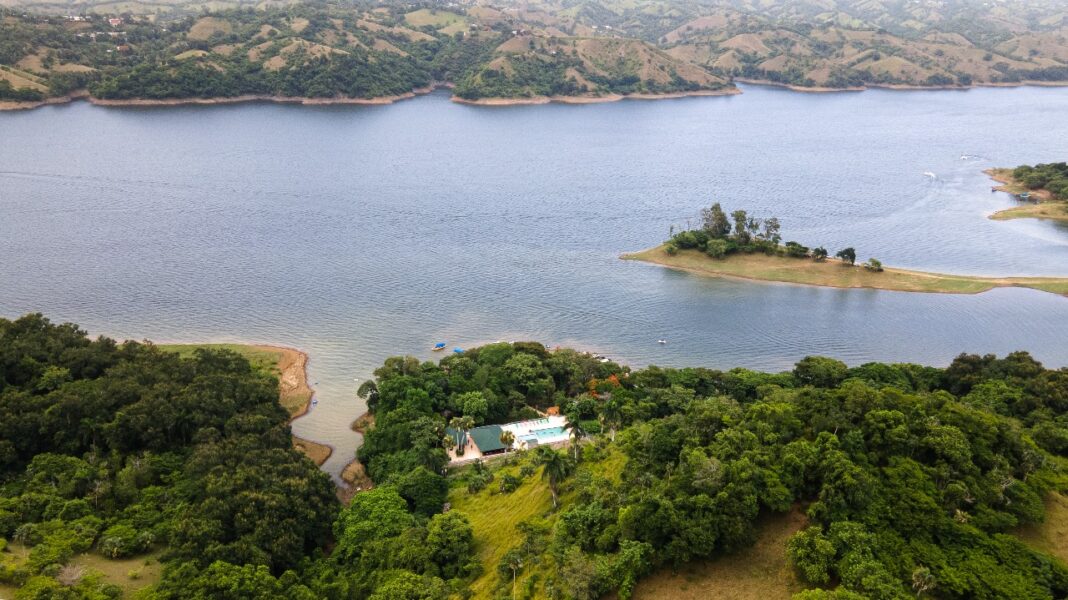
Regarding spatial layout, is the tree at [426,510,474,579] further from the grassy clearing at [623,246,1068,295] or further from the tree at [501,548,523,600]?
the grassy clearing at [623,246,1068,295]

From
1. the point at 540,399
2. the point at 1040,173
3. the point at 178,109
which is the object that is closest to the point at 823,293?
the point at 540,399

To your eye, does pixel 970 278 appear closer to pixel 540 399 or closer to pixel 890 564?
pixel 540 399

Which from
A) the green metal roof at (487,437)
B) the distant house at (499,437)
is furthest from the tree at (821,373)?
the green metal roof at (487,437)

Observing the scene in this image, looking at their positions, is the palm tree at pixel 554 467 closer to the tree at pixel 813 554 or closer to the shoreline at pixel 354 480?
the tree at pixel 813 554

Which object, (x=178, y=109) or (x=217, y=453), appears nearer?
(x=217, y=453)

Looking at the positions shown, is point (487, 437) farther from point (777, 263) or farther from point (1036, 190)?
point (1036, 190)

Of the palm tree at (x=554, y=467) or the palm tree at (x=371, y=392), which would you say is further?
the palm tree at (x=371, y=392)

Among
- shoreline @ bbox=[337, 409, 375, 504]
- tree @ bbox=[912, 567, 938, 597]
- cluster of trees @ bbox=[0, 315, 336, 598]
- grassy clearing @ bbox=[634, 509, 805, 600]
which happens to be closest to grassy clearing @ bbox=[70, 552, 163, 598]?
cluster of trees @ bbox=[0, 315, 336, 598]

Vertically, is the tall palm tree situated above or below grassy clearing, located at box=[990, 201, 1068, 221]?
below
